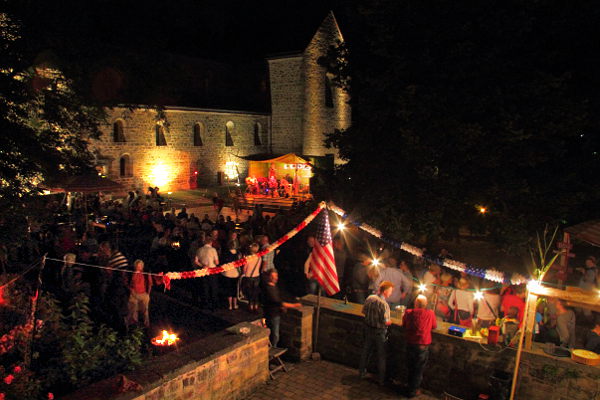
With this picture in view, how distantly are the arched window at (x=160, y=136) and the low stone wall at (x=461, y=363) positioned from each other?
24623 millimetres

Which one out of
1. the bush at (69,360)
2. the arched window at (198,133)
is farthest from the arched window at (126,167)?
the bush at (69,360)

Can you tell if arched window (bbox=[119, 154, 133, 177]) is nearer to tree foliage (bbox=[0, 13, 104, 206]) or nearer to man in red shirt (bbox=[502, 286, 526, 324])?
tree foliage (bbox=[0, 13, 104, 206])

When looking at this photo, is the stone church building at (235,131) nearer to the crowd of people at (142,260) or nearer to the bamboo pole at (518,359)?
the crowd of people at (142,260)

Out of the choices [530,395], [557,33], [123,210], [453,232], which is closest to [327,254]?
[530,395]

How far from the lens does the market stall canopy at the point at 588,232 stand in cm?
877

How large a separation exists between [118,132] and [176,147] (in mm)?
4319

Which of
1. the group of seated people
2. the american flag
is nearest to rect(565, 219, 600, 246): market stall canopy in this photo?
the american flag

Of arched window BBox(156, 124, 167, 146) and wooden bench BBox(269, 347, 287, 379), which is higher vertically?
arched window BBox(156, 124, 167, 146)

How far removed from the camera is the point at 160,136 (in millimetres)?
31328

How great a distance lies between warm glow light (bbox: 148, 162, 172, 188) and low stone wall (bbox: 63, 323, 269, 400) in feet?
81.9

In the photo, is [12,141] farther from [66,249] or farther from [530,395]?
[530,395]

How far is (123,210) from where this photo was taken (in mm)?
20203

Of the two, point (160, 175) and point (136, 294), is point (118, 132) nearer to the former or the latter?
point (160, 175)

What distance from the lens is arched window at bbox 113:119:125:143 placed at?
1124 inches
